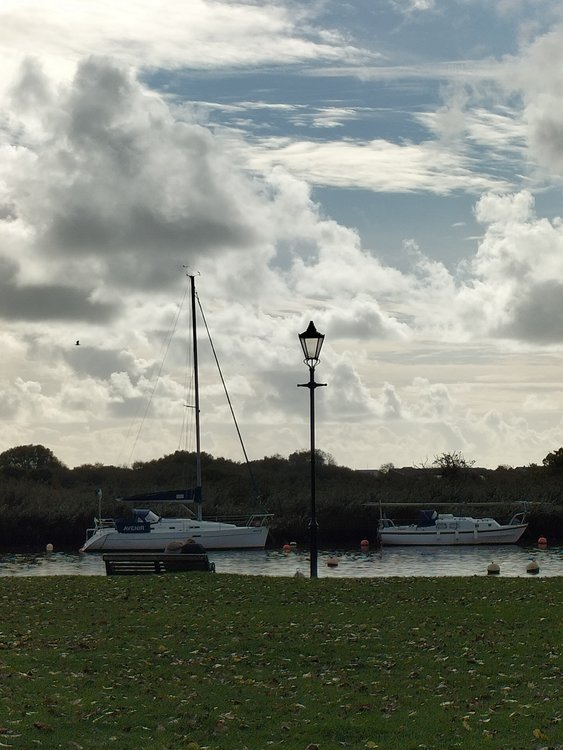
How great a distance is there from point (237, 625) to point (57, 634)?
4.06 meters

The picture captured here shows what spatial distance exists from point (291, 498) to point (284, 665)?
74.9m

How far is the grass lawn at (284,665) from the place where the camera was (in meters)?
14.5

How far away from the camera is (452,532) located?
8362 centimetres

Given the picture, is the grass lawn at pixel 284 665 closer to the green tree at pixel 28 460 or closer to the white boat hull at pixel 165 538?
the white boat hull at pixel 165 538

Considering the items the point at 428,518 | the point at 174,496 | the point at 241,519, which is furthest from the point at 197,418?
the point at 428,518

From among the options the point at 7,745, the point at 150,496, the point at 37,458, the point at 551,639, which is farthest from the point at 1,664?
the point at 37,458

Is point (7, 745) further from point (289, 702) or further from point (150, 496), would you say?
point (150, 496)

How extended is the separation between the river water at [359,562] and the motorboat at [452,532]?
3.91 feet

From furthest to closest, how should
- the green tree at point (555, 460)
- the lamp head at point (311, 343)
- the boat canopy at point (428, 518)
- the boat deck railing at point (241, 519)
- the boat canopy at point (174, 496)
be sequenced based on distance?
the green tree at point (555, 460) < the boat deck railing at point (241, 519) < the boat canopy at point (428, 518) < the boat canopy at point (174, 496) < the lamp head at point (311, 343)

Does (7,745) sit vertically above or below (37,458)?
below

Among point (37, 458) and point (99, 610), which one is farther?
point (37, 458)

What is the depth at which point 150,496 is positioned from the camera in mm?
77688

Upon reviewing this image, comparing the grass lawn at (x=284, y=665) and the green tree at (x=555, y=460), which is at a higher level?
the green tree at (x=555, y=460)

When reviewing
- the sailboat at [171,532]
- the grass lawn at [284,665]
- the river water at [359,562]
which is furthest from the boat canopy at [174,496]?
the grass lawn at [284,665]
